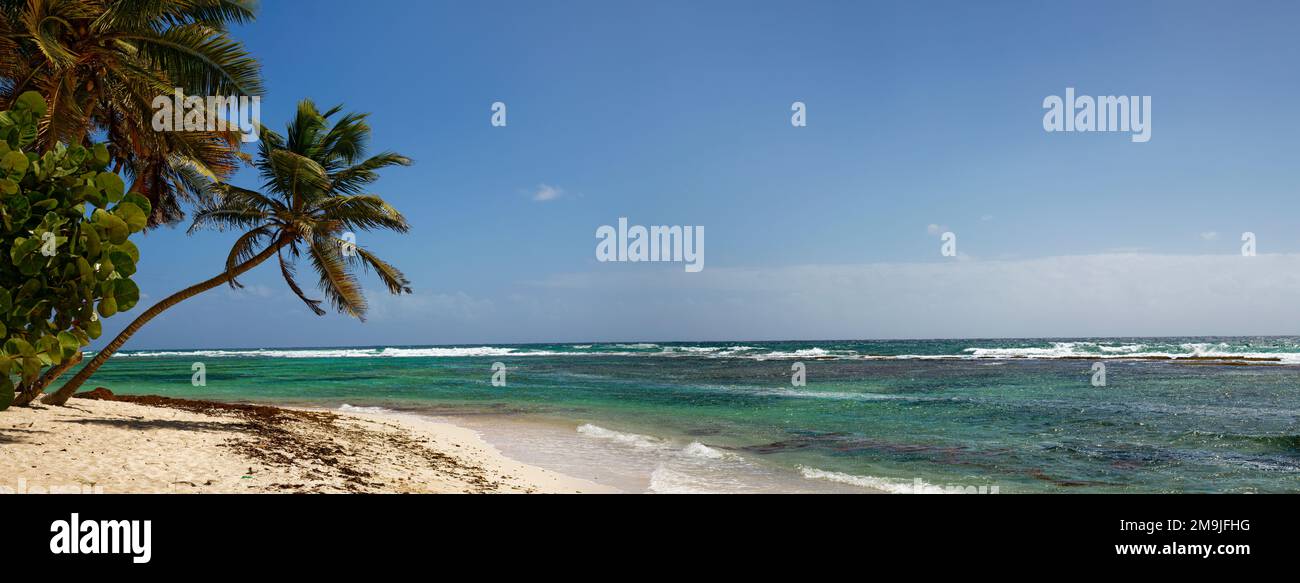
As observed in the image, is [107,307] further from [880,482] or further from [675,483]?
[880,482]

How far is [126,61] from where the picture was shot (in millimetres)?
9391

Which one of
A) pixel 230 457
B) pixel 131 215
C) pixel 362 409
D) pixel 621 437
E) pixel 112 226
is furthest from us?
pixel 362 409

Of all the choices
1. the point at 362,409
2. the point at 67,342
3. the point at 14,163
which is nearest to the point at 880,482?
the point at 67,342

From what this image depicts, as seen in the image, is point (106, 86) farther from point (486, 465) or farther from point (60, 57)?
point (486, 465)

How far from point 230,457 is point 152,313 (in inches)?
203

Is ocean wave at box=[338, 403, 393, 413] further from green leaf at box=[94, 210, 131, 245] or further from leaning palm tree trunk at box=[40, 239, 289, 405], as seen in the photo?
green leaf at box=[94, 210, 131, 245]

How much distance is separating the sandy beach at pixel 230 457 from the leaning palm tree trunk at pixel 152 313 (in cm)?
40

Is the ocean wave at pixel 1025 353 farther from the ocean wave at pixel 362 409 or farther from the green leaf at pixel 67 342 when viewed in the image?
the green leaf at pixel 67 342

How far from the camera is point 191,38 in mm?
9766

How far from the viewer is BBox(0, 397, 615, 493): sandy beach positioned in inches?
257

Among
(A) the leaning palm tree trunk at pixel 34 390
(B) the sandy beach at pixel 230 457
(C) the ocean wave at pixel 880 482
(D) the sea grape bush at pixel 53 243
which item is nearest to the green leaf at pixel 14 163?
(D) the sea grape bush at pixel 53 243
